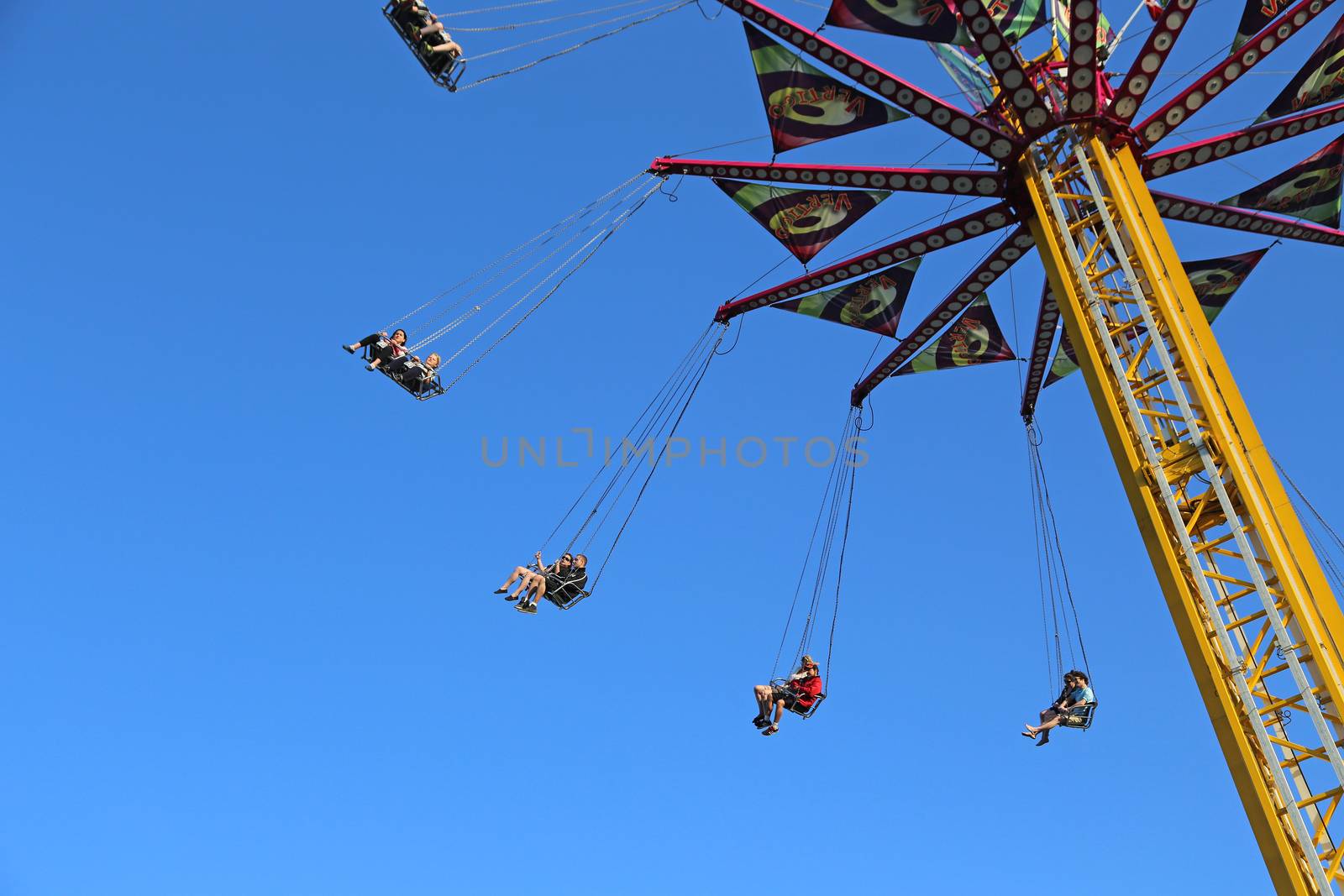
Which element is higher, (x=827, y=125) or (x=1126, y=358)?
(x=827, y=125)

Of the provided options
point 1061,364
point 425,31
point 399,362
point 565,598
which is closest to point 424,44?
point 425,31

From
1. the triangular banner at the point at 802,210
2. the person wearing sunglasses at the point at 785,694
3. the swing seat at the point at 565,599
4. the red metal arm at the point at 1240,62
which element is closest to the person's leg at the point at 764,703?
the person wearing sunglasses at the point at 785,694

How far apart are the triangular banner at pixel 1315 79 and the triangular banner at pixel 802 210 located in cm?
482

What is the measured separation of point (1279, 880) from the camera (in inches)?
425

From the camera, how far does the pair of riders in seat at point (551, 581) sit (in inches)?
672

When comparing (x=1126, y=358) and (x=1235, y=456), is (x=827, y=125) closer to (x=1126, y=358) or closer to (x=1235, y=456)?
(x=1126, y=358)

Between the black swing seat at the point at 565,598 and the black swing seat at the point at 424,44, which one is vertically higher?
the black swing seat at the point at 424,44

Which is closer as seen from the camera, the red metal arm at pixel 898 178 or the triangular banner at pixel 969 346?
the red metal arm at pixel 898 178

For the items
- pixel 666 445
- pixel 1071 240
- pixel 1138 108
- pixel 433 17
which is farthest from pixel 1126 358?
pixel 433 17

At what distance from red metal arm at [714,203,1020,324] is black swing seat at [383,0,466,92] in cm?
486

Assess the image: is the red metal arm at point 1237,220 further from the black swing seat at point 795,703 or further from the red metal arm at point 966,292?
the black swing seat at point 795,703

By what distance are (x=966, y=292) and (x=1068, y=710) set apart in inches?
230

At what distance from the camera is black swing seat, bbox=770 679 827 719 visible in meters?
17.5

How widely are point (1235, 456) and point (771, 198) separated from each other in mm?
7509
